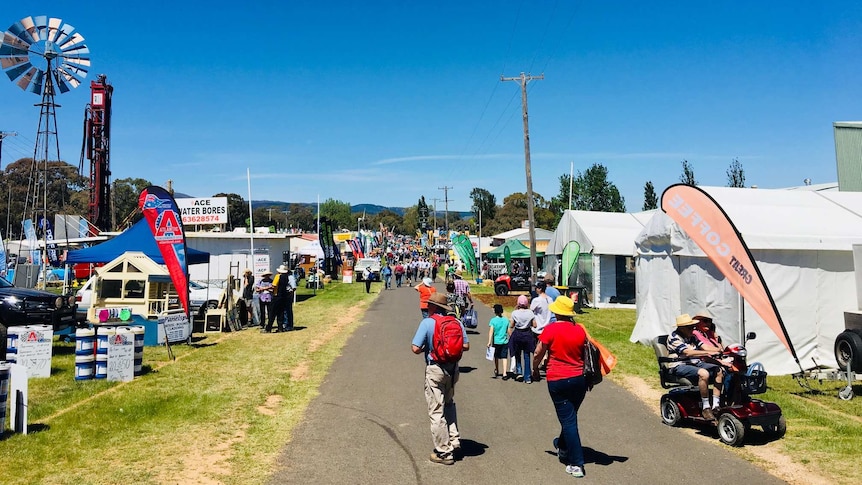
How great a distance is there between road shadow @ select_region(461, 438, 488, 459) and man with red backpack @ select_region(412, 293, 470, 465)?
0.34m

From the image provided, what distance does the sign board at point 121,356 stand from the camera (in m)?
10.6

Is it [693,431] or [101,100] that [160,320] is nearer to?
[693,431]

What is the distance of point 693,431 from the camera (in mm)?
7961

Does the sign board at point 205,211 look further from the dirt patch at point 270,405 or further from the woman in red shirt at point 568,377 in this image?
the woman in red shirt at point 568,377

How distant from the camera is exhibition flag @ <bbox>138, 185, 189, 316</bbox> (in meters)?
15.1

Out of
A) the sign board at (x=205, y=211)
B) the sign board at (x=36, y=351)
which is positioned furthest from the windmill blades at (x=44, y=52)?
the sign board at (x=36, y=351)

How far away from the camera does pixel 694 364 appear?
797 cm

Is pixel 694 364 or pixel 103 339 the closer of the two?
pixel 694 364

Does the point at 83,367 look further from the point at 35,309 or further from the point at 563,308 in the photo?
the point at 563,308

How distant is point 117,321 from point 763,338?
13.3 metres

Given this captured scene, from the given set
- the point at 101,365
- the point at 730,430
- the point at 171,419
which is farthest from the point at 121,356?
the point at 730,430

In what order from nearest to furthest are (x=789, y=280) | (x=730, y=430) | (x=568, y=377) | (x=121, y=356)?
(x=568, y=377)
(x=730, y=430)
(x=121, y=356)
(x=789, y=280)

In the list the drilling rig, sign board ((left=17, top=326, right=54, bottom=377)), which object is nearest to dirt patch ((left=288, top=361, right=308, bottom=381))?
sign board ((left=17, top=326, right=54, bottom=377))

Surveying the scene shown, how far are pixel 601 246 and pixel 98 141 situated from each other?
149 ft
